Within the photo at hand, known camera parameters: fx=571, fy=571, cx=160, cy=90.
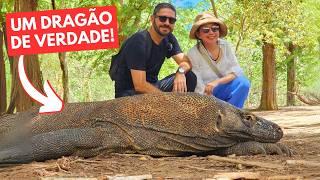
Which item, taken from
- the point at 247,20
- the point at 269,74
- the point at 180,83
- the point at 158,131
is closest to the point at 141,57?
the point at 180,83

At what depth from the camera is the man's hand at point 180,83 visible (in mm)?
4523

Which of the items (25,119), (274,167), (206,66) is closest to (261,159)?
(274,167)

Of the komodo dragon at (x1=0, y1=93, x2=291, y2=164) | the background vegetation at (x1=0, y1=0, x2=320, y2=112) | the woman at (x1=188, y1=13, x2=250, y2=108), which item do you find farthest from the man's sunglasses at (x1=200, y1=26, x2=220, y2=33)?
the background vegetation at (x1=0, y1=0, x2=320, y2=112)

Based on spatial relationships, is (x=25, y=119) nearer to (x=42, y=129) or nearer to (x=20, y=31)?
(x=42, y=129)

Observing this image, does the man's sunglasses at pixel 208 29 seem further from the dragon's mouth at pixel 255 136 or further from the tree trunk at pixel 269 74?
the tree trunk at pixel 269 74

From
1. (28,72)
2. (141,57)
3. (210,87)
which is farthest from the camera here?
(28,72)

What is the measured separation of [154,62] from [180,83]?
0.34 metres

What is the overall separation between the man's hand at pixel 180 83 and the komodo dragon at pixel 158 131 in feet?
1.59

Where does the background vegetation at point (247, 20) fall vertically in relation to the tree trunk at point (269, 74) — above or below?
above

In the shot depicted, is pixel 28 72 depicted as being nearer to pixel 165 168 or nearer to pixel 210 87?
pixel 210 87

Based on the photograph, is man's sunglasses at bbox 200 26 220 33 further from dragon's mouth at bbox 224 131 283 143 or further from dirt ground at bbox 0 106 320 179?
dirt ground at bbox 0 106 320 179

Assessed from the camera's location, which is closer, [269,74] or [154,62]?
[154,62]

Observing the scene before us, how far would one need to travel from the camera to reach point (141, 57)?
4512 millimetres

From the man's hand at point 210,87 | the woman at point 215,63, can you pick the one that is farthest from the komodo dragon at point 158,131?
the woman at point 215,63
